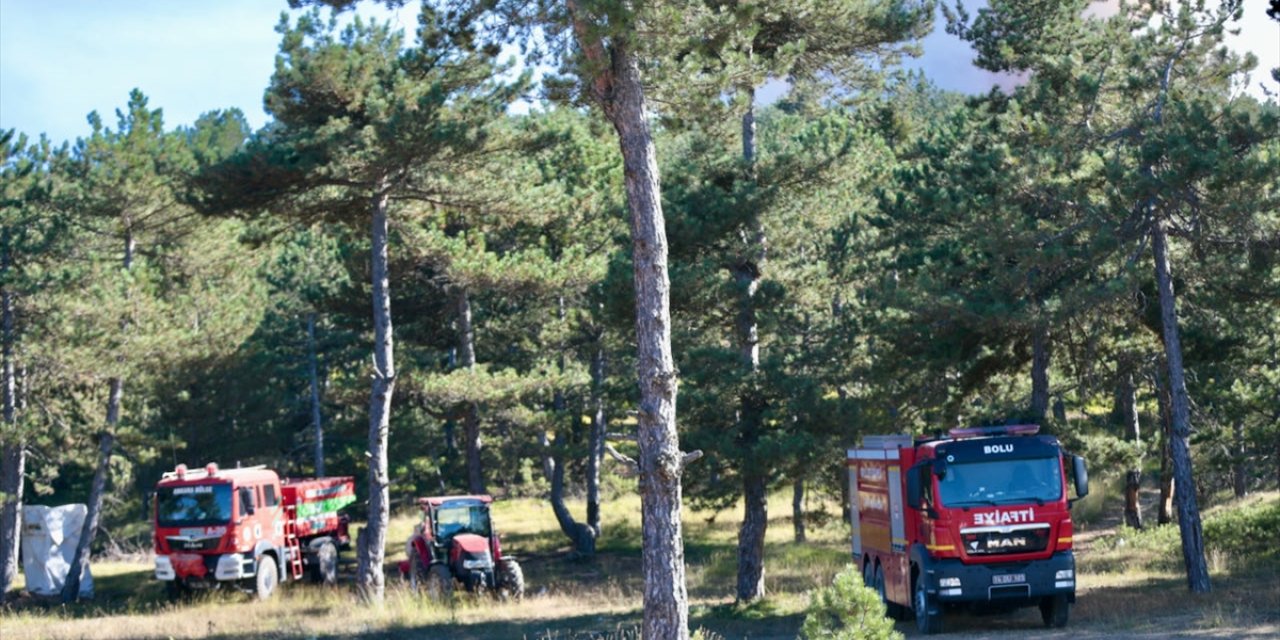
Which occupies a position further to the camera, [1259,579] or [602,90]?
[1259,579]

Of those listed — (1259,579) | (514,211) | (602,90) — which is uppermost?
(514,211)

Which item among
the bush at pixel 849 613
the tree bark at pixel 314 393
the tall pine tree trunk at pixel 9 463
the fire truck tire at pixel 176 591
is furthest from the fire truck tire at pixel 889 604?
the tree bark at pixel 314 393

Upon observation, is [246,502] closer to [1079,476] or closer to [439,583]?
[439,583]

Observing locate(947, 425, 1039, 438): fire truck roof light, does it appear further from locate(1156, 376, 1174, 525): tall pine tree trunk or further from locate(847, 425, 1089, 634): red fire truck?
locate(1156, 376, 1174, 525): tall pine tree trunk

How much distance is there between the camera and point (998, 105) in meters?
28.4

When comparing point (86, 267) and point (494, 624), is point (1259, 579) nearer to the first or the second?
point (494, 624)

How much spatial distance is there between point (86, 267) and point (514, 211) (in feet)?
→ 39.3

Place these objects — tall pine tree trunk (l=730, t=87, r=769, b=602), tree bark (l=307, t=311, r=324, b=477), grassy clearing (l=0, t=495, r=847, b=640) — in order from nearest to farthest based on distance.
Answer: grassy clearing (l=0, t=495, r=847, b=640)
tall pine tree trunk (l=730, t=87, r=769, b=602)
tree bark (l=307, t=311, r=324, b=477)

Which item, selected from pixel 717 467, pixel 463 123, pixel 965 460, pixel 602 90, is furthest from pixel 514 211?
pixel 602 90

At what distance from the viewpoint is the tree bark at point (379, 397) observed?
27094 millimetres

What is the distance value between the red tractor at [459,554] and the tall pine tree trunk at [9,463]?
11.9 meters

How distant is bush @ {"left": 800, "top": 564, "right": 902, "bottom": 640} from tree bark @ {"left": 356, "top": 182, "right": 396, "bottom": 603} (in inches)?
730

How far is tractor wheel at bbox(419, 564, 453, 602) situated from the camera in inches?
996

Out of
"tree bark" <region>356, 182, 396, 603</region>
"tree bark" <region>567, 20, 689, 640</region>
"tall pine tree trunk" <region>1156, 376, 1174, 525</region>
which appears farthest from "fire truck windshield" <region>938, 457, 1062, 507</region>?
"tree bark" <region>356, 182, 396, 603</region>
